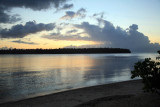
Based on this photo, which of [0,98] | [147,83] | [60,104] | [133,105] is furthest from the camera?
[0,98]

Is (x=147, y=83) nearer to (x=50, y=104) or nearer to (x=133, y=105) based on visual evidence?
(x=133, y=105)

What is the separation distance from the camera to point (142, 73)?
279 inches

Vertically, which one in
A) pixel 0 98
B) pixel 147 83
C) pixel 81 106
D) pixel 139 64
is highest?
pixel 139 64

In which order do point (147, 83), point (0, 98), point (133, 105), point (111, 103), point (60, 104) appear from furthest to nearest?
point (0, 98) → point (60, 104) → point (111, 103) → point (133, 105) → point (147, 83)

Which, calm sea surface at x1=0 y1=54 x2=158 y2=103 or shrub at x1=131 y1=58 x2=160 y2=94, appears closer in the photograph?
shrub at x1=131 y1=58 x2=160 y2=94

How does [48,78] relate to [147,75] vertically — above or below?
below

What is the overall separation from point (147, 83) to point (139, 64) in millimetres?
901

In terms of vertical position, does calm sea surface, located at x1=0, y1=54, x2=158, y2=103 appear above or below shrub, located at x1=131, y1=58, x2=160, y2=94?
below

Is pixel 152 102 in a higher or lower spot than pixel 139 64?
lower

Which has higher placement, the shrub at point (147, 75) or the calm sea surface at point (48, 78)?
the shrub at point (147, 75)

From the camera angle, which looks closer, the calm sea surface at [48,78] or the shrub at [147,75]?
the shrub at [147,75]

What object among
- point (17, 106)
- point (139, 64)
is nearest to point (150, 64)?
point (139, 64)

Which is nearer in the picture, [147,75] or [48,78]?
[147,75]

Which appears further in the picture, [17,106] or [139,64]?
[17,106]
